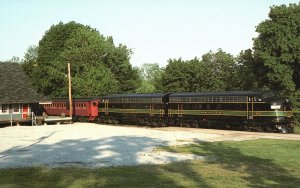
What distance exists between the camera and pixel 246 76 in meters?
55.5

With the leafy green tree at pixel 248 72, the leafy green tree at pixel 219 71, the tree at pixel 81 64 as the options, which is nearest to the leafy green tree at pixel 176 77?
the leafy green tree at pixel 219 71

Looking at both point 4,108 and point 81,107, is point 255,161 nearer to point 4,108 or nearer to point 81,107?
point 4,108

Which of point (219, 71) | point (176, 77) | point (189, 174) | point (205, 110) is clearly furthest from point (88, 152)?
point (219, 71)

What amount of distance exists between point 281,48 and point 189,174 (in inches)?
1371

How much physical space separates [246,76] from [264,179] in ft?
136

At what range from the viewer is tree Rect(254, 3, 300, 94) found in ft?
154

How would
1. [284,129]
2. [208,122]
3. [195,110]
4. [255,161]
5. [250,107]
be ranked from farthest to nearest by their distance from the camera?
[195,110] < [208,122] < [250,107] < [284,129] < [255,161]

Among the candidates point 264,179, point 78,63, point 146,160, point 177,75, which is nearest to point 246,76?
point 177,75

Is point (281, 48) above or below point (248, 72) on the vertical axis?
above

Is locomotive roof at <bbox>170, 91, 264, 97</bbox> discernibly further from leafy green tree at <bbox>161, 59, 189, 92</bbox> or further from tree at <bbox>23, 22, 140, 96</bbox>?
leafy green tree at <bbox>161, 59, 189, 92</bbox>

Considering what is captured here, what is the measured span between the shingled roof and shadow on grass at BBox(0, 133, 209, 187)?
21.0 metres

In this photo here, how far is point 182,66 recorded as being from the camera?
71.9 meters

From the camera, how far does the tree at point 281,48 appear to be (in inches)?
1850

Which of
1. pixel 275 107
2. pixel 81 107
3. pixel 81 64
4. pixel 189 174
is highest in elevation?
pixel 81 64
